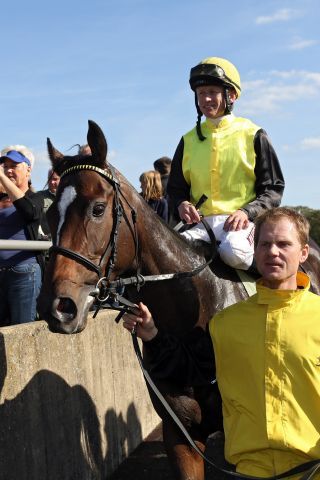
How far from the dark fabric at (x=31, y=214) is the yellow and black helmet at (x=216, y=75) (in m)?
1.68

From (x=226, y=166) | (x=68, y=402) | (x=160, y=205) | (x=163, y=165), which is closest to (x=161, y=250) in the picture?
(x=226, y=166)

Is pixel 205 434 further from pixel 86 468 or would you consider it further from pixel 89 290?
pixel 86 468

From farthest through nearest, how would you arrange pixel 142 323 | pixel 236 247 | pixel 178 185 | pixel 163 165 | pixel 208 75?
1. pixel 163 165
2. pixel 178 185
3. pixel 208 75
4. pixel 236 247
5. pixel 142 323

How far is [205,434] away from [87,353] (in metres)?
1.78

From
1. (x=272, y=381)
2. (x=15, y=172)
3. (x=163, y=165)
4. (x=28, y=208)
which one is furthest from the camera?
(x=163, y=165)

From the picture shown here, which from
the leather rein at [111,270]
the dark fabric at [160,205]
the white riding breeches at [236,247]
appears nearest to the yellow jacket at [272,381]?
the leather rein at [111,270]

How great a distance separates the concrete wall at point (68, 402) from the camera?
4453mm

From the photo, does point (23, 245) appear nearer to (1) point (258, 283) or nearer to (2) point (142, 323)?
(2) point (142, 323)

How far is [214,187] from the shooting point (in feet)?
15.7

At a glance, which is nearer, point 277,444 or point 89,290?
point 277,444

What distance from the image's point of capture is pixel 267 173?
4664 mm

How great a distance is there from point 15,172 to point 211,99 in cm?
203

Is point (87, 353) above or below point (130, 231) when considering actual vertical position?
below

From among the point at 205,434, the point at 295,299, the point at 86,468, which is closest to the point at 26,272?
the point at 86,468
